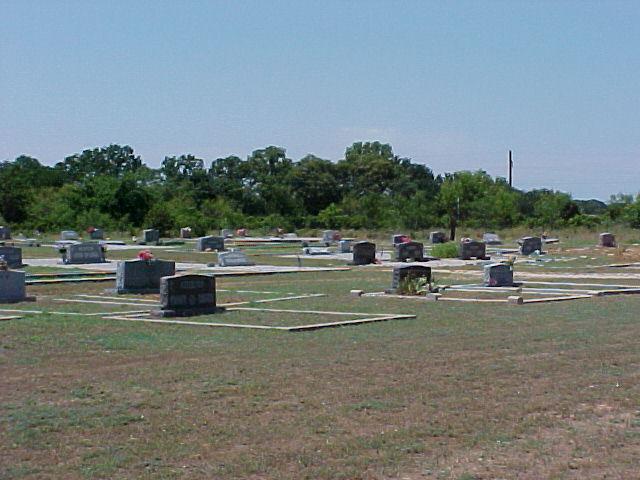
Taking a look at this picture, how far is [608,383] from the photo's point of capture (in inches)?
450

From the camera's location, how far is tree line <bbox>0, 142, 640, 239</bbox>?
86.2m

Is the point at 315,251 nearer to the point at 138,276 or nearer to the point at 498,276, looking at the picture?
the point at 498,276

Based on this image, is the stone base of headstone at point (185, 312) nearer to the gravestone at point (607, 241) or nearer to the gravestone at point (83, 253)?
the gravestone at point (83, 253)

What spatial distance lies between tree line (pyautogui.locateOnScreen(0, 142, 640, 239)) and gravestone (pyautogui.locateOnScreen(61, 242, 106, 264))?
34644 mm

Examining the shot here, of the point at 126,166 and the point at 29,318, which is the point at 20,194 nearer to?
the point at 126,166

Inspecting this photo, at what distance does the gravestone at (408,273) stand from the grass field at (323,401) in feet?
24.0

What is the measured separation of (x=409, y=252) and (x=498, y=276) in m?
18.5

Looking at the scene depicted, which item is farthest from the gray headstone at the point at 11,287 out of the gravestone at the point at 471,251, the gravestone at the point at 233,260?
the gravestone at the point at 471,251

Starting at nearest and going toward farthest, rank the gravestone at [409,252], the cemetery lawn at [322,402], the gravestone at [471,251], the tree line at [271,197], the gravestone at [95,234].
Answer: the cemetery lawn at [322,402] < the gravestone at [409,252] < the gravestone at [471,251] < the gravestone at [95,234] < the tree line at [271,197]

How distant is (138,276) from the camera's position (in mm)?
27109

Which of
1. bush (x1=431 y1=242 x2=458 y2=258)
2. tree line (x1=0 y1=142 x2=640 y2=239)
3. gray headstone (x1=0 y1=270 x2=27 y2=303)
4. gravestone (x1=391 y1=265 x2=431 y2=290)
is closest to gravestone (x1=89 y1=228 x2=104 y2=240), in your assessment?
tree line (x1=0 y1=142 x2=640 y2=239)

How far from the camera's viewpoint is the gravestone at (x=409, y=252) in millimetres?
46594

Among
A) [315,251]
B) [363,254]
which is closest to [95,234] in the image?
[315,251]

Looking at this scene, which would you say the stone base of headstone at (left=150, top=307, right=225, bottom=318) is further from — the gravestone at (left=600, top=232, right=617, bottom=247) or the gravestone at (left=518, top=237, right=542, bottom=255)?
the gravestone at (left=600, top=232, right=617, bottom=247)
